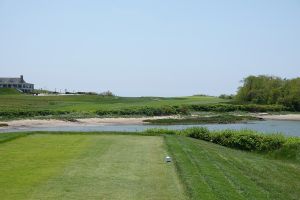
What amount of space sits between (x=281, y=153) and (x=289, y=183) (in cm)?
944

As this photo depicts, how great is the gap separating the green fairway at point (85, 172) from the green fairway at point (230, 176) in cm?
52

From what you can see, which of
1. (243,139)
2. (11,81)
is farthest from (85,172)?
(11,81)

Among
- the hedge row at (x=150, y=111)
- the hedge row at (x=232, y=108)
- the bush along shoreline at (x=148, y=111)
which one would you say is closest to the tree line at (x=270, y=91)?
the bush along shoreline at (x=148, y=111)

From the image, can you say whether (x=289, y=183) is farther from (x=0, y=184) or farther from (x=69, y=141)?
(x=69, y=141)

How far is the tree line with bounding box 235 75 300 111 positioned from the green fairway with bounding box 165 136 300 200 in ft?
296

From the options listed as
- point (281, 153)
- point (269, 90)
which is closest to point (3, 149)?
point (281, 153)

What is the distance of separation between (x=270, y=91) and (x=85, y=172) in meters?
106

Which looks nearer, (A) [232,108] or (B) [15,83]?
(A) [232,108]

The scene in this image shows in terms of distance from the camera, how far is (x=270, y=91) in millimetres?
115625

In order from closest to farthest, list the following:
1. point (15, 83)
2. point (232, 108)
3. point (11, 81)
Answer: point (232, 108), point (11, 81), point (15, 83)

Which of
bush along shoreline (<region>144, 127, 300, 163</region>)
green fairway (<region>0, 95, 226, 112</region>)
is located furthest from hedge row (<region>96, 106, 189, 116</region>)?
bush along shoreline (<region>144, 127, 300, 163</region>)

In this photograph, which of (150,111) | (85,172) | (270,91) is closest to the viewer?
(85,172)

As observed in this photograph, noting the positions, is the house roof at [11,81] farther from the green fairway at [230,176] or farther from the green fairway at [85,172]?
the green fairway at [230,176]

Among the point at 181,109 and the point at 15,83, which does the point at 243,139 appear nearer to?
the point at 181,109
